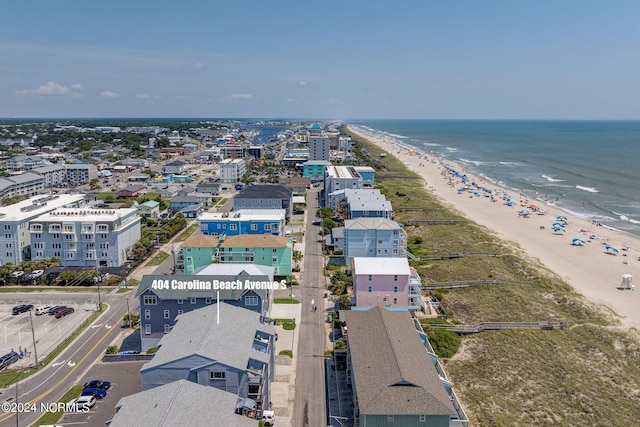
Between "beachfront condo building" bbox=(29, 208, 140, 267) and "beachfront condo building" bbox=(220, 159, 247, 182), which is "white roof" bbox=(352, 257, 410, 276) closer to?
"beachfront condo building" bbox=(29, 208, 140, 267)

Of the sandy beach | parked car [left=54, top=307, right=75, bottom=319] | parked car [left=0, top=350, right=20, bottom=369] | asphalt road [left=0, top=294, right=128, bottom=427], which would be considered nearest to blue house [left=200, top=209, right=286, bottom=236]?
asphalt road [left=0, top=294, right=128, bottom=427]

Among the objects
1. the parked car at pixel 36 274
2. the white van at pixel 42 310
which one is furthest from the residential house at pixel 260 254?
the parked car at pixel 36 274

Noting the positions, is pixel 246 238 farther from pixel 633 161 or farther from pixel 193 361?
pixel 633 161

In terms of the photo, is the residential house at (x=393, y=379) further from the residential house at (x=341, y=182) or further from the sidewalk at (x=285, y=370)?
the residential house at (x=341, y=182)

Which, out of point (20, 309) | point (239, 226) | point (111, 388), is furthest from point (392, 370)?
point (239, 226)

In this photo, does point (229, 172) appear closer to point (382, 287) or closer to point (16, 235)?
point (16, 235)

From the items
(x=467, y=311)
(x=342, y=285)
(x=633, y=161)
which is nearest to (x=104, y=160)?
(x=342, y=285)
